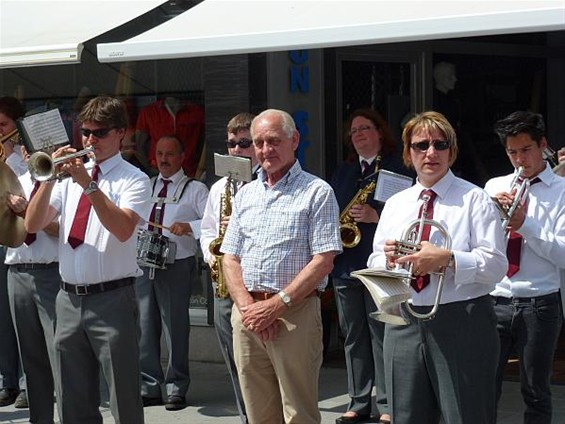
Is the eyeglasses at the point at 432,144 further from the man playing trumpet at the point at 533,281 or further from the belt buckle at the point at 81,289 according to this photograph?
the belt buckle at the point at 81,289

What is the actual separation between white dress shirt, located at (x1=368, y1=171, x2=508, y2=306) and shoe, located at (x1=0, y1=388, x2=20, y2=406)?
4.15 meters

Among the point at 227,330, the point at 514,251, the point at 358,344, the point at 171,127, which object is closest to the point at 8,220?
the point at 227,330

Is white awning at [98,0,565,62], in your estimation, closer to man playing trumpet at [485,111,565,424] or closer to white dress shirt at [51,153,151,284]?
man playing trumpet at [485,111,565,424]

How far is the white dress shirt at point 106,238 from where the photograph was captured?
6074 millimetres

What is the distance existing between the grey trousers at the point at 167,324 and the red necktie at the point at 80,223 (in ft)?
6.78

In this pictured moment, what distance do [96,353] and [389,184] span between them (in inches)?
81.8

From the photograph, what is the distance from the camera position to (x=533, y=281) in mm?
5945

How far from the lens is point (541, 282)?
595cm

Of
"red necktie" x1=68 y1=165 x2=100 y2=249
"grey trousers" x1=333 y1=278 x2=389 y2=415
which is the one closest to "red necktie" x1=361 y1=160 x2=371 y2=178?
"grey trousers" x1=333 y1=278 x2=389 y2=415

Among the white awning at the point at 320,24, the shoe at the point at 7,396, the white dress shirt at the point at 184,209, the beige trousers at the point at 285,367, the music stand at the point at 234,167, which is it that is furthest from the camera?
the shoe at the point at 7,396

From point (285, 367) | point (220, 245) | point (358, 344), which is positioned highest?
point (220, 245)

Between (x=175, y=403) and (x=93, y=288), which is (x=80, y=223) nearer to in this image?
(x=93, y=288)

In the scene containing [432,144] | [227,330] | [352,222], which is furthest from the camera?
[352,222]

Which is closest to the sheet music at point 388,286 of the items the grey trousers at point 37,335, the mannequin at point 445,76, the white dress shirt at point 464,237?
the white dress shirt at point 464,237
